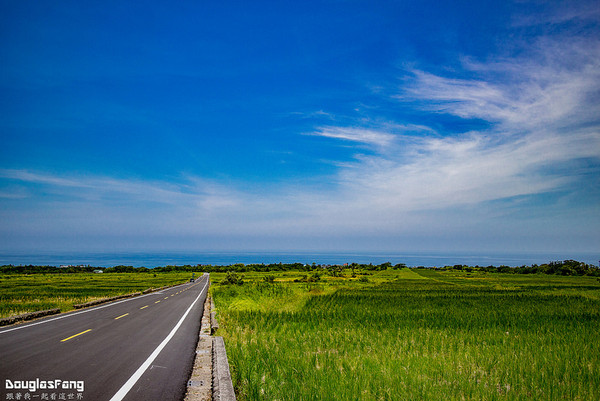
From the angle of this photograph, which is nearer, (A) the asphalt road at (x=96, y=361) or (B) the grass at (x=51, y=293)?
(A) the asphalt road at (x=96, y=361)

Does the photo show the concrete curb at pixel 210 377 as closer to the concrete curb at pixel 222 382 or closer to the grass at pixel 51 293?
the concrete curb at pixel 222 382

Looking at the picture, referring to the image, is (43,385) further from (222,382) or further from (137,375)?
(222,382)

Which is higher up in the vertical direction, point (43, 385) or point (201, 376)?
point (43, 385)

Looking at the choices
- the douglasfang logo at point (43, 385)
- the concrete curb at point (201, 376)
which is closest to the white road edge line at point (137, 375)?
the douglasfang logo at point (43, 385)

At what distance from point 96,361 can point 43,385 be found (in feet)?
6.59

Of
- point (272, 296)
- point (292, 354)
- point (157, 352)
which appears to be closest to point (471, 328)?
point (292, 354)

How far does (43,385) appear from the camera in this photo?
22.9 feet

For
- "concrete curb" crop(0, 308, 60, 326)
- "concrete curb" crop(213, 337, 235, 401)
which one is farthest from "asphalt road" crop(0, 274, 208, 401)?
"concrete curb" crop(0, 308, 60, 326)

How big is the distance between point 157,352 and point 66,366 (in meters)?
2.57

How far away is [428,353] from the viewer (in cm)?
1059

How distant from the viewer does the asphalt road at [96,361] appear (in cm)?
674

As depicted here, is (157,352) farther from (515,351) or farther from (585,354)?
(585,354)

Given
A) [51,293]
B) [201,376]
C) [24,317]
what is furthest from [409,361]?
[51,293]

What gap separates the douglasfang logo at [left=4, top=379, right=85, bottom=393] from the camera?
22.3 feet
